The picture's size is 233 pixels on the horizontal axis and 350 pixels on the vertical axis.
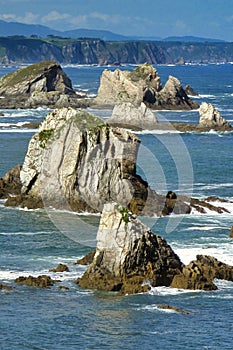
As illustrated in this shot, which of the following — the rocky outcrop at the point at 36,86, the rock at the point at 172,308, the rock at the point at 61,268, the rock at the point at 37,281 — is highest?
the rocky outcrop at the point at 36,86

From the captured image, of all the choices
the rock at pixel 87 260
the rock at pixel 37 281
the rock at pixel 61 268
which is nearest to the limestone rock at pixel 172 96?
the rock at pixel 87 260

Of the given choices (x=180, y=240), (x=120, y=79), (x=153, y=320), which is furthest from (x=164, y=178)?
(x=120, y=79)

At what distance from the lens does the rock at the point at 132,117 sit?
123 m

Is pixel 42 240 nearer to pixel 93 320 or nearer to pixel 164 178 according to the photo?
pixel 93 320

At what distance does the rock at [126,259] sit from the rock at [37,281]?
148cm

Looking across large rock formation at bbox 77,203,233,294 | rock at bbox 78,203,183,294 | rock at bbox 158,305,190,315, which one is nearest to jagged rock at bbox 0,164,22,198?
large rock formation at bbox 77,203,233,294

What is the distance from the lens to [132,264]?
4625 centimetres

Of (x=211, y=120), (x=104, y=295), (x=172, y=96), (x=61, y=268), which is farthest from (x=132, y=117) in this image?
(x=104, y=295)

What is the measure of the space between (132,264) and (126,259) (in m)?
→ 0.41

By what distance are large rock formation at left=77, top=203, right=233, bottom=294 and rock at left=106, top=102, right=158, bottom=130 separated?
248 feet

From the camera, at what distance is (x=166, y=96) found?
506 feet

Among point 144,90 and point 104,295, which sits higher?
point 144,90

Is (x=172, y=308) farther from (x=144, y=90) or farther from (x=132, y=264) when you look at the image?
(x=144, y=90)

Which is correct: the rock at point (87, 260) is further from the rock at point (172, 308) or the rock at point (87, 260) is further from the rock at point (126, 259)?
the rock at point (172, 308)
